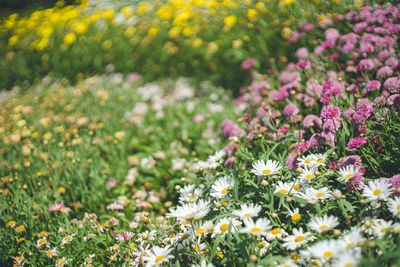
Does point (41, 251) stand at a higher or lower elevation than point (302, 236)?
lower

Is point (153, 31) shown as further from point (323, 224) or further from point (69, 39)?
point (323, 224)

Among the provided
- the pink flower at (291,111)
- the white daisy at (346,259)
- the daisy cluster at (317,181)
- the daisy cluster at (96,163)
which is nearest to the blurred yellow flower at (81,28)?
the daisy cluster at (96,163)

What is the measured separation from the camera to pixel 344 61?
243cm

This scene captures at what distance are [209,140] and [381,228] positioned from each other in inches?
73.6

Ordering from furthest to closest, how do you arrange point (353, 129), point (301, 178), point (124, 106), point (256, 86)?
point (124, 106), point (256, 86), point (353, 129), point (301, 178)

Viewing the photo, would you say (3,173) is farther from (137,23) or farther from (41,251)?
(137,23)

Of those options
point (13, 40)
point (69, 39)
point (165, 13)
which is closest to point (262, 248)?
point (165, 13)

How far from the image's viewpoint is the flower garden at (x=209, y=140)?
51.4 inches

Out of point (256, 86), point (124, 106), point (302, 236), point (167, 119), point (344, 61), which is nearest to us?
point (302, 236)

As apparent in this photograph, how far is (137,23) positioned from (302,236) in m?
5.04

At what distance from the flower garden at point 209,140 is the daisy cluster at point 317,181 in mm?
11

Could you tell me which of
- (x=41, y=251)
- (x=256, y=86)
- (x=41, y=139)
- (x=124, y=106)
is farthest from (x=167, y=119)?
(x=41, y=251)

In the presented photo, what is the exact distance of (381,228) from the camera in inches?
43.4

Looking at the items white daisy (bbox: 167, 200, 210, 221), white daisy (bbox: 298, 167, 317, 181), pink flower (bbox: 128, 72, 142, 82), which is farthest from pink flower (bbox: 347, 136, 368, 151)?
pink flower (bbox: 128, 72, 142, 82)
